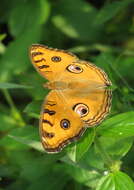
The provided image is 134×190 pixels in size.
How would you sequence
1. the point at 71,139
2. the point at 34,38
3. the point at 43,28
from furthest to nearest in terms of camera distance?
the point at 43,28 → the point at 34,38 → the point at 71,139

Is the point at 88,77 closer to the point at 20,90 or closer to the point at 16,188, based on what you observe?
the point at 16,188

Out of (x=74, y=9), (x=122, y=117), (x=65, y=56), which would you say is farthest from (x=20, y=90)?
(x=122, y=117)

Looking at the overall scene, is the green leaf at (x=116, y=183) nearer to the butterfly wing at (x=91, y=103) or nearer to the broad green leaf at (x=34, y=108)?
the butterfly wing at (x=91, y=103)

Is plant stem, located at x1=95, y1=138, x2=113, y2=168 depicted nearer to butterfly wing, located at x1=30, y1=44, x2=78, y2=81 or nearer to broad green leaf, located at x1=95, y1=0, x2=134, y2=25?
butterfly wing, located at x1=30, y1=44, x2=78, y2=81

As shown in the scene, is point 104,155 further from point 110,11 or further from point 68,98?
point 110,11

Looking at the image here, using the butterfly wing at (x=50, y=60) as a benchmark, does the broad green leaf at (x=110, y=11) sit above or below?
below

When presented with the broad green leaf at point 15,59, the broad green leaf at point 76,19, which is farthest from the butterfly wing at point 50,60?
the broad green leaf at point 76,19

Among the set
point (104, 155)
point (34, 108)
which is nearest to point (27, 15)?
point (34, 108)

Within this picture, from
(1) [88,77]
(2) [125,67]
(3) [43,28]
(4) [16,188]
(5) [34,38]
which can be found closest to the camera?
(1) [88,77]
